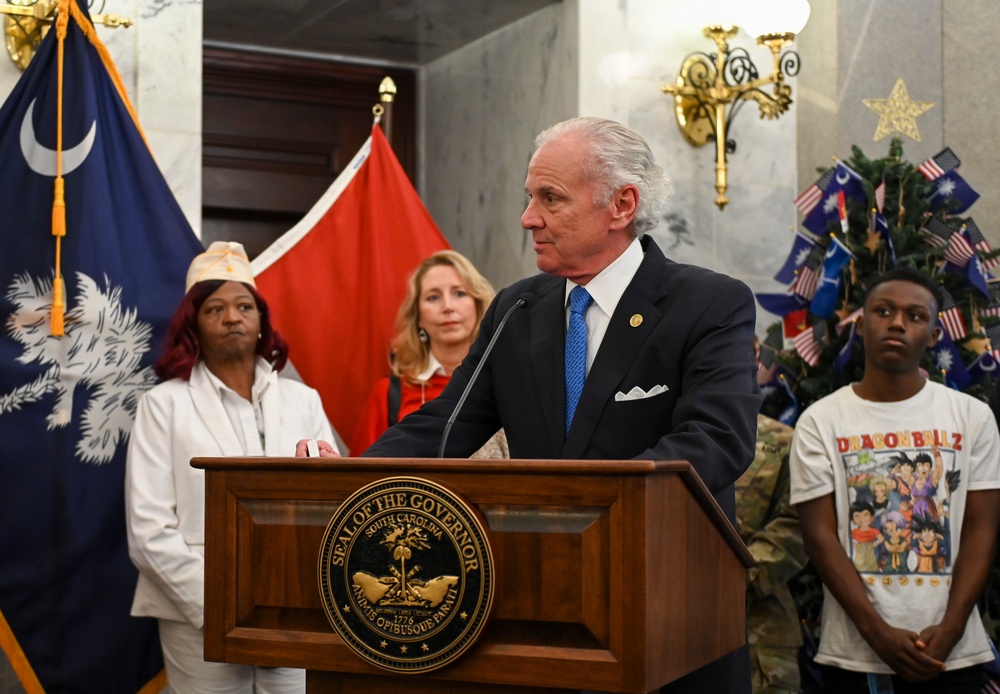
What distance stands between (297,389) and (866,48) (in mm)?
3267

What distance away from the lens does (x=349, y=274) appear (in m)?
4.86

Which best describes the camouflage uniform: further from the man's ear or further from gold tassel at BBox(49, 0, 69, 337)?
gold tassel at BBox(49, 0, 69, 337)

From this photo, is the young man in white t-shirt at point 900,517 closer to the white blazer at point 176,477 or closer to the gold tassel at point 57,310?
the white blazer at point 176,477

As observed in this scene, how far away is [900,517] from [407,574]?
95.2 inches

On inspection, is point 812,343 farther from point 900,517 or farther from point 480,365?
point 480,365

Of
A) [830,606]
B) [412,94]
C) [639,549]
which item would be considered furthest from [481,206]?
[639,549]

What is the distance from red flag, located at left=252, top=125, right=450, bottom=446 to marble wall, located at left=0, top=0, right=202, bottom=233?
46 centimetres

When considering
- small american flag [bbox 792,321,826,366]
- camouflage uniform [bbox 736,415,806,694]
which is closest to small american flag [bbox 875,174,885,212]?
small american flag [bbox 792,321,826,366]

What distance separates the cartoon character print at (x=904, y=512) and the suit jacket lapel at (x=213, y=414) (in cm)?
181

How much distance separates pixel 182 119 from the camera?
4.37 meters

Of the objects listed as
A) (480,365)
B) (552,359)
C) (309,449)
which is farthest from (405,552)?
(552,359)

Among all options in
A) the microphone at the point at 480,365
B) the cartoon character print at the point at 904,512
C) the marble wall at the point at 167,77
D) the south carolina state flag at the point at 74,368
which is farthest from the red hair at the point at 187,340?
the cartoon character print at the point at 904,512

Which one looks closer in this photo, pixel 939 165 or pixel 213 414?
pixel 213 414

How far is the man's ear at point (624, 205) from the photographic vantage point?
2.43 meters
